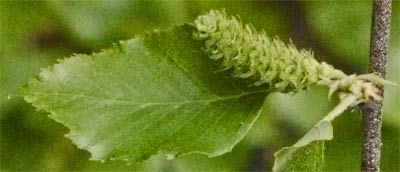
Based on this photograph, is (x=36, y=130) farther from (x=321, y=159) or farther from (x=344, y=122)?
(x=321, y=159)

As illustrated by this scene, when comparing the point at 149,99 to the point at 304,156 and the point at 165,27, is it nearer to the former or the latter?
the point at 304,156

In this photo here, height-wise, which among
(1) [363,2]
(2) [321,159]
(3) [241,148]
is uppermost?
(1) [363,2]

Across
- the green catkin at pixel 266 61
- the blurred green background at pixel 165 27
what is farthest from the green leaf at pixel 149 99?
the blurred green background at pixel 165 27

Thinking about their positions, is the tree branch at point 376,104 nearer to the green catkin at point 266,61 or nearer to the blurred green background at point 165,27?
the green catkin at point 266,61

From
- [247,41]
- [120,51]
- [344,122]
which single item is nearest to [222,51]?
[247,41]

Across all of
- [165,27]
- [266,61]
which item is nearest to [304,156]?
[266,61]

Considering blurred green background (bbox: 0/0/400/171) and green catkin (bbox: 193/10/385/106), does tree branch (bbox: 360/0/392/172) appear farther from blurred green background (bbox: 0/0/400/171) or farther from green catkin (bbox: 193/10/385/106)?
blurred green background (bbox: 0/0/400/171)
